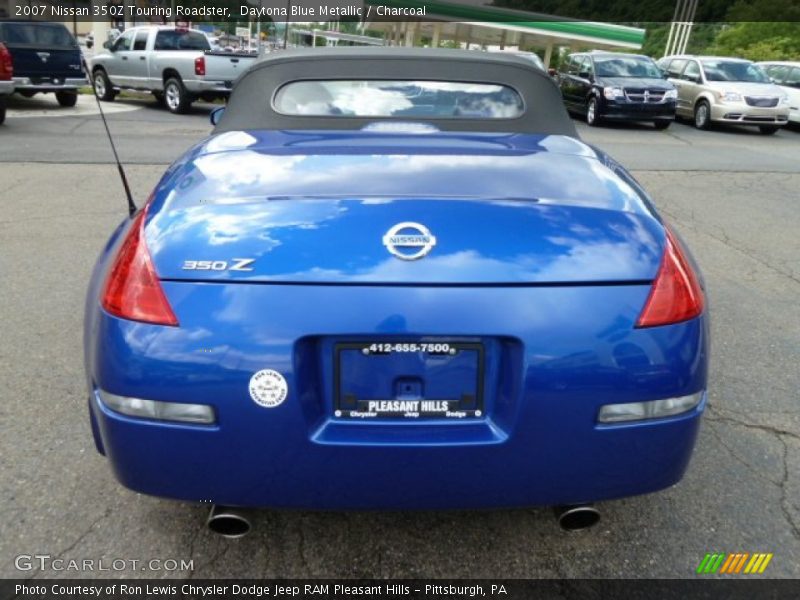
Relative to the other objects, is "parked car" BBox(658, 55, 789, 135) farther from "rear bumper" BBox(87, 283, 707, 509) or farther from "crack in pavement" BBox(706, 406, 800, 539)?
A: "rear bumper" BBox(87, 283, 707, 509)

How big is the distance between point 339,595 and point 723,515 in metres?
1.50

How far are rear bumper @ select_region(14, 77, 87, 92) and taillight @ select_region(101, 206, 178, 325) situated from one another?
1484 cm

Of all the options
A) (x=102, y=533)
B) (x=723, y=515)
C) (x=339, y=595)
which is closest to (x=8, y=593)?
(x=102, y=533)

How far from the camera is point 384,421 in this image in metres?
1.92

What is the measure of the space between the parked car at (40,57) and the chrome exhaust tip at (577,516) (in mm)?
15360

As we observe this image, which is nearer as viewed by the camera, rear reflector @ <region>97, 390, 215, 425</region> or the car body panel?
rear reflector @ <region>97, 390, 215, 425</region>

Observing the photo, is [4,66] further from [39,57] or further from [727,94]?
[727,94]

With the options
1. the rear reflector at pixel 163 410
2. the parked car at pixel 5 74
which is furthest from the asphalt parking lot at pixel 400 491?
the parked car at pixel 5 74

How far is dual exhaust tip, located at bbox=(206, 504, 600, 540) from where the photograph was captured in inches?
82.7

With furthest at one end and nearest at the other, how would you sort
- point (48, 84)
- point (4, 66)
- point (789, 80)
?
point (789, 80), point (48, 84), point (4, 66)

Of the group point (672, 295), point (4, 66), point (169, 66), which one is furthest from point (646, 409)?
point (169, 66)

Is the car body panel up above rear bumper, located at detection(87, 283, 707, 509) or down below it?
below

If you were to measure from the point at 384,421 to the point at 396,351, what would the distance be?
200 mm

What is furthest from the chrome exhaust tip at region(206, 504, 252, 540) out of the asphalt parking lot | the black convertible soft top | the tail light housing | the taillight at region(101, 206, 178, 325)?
the tail light housing
